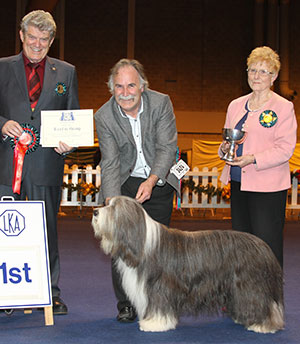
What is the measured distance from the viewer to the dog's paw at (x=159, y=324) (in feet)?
10.3

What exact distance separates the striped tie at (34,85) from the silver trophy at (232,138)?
49.4 inches

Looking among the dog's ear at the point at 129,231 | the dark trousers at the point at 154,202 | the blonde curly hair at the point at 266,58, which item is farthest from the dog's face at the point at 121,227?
the blonde curly hair at the point at 266,58

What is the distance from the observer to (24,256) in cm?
332

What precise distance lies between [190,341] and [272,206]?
1.05 meters

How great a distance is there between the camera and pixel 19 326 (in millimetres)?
3326

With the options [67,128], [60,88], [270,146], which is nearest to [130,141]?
[67,128]

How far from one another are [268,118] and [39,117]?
58.7 inches

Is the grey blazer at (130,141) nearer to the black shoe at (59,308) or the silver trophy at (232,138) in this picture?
the silver trophy at (232,138)

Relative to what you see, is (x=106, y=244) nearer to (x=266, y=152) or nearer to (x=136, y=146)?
(x=136, y=146)

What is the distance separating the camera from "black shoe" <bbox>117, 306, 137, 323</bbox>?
346 cm

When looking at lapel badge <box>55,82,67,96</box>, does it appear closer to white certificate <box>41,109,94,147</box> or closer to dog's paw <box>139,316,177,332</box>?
white certificate <box>41,109,94,147</box>

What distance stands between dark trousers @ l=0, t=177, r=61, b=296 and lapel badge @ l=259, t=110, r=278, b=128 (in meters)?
1.44

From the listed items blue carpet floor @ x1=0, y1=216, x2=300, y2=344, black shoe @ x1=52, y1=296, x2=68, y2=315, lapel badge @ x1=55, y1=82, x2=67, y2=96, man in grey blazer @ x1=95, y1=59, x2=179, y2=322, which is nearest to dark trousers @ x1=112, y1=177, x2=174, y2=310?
man in grey blazer @ x1=95, y1=59, x2=179, y2=322

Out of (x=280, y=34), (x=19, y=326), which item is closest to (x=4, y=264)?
(x=19, y=326)
